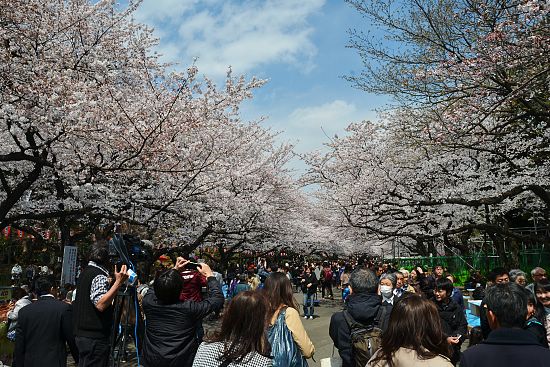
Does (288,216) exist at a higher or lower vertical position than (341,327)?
higher

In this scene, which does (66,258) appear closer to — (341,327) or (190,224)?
(190,224)

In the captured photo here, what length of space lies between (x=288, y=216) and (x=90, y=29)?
48.0ft

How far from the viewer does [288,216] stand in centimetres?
2341

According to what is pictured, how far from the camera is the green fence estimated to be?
16.8m

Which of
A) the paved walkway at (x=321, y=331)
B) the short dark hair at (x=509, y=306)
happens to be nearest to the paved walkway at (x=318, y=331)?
the paved walkway at (x=321, y=331)

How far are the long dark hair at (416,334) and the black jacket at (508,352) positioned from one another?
0.15 m

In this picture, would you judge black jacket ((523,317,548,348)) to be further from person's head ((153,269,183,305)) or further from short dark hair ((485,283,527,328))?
person's head ((153,269,183,305))

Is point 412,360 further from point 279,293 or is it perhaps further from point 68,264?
point 68,264

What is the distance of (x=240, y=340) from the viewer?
2309mm

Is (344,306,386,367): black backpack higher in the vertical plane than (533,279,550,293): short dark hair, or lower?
lower

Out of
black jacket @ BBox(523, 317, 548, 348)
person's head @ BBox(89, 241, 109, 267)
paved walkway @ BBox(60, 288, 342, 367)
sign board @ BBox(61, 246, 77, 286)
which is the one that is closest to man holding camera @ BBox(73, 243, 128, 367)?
person's head @ BBox(89, 241, 109, 267)

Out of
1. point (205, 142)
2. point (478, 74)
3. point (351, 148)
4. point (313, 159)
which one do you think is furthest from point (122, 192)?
point (313, 159)

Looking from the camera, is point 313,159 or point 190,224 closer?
point 190,224

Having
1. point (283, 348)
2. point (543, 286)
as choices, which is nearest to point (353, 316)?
point (283, 348)
